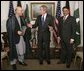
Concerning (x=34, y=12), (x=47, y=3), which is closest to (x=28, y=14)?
(x=34, y=12)

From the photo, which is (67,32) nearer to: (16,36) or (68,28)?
(68,28)

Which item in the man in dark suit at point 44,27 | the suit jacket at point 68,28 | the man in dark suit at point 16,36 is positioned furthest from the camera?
the man in dark suit at point 44,27

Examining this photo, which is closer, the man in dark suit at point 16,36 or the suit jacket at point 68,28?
the man in dark suit at point 16,36

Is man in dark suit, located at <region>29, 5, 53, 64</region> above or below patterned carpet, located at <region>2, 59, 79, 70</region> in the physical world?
above

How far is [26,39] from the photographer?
6531 millimetres

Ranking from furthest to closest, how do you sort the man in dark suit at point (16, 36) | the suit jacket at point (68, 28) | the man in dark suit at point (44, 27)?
1. the man in dark suit at point (44, 27)
2. the suit jacket at point (68, 28)
3. the man in dark suit at point (16, 36)

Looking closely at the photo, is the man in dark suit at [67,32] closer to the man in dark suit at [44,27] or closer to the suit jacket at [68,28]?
the suit jacket at [68,28]

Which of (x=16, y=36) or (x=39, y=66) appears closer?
(x=16, y=36)

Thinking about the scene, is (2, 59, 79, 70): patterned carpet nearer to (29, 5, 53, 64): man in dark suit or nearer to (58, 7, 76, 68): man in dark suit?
(58, 7, 76, 68): man in dark suit

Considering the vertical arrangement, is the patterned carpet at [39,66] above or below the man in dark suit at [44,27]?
below

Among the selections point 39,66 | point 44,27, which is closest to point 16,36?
point 44,27

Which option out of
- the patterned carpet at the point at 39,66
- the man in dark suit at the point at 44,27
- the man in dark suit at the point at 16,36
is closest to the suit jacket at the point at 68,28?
the man in dark suit at the point at 44,27

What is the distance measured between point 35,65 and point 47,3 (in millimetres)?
2641

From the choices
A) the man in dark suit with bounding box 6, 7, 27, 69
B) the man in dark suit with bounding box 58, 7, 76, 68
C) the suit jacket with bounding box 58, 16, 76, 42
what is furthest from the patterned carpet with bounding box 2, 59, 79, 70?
the suit jacket with bounding box 58, 16, 76, 42
